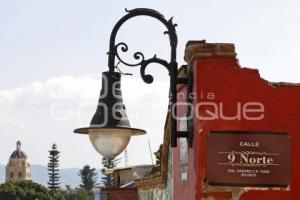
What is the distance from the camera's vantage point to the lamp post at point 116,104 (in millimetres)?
5652

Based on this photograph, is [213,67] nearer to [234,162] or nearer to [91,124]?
[234,162]

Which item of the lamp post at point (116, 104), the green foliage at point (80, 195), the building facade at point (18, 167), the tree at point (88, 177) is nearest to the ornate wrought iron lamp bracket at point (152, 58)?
the lamp post at point (116, 104)

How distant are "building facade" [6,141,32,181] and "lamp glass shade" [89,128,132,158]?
345 ft

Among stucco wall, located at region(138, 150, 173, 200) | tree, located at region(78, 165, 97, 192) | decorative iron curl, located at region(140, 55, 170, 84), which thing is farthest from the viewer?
tree, located at region(78, 165, 97, 192)

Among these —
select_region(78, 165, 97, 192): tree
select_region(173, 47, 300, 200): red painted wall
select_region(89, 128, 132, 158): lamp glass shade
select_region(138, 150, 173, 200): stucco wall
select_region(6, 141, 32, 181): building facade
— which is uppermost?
select_region(6, 141, 32, 181): building facade

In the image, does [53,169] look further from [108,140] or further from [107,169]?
[108,140]

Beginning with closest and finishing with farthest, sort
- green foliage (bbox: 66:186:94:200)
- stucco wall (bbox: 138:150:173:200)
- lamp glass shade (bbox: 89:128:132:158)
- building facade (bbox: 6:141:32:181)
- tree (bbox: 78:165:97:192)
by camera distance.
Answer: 1. lamp glass shade (bbox: 89:128:132:158)
2. stucco wall (bbox: 138:150:173:200)
3. green foliage (bbox: 66:186:94:200)
4. tree (bbox: 78:165:97:192)
5. building facade (bbox: 6:141:32:181)

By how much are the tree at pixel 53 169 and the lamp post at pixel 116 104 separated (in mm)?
80293

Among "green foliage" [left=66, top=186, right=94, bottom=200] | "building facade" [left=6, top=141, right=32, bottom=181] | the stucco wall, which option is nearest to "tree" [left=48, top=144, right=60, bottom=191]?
"green foliage" [left=66, top=186, right=94, bottom=200]

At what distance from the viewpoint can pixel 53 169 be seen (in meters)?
85.2

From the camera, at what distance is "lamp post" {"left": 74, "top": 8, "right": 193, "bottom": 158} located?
5.65 meters

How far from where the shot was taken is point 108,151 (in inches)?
221

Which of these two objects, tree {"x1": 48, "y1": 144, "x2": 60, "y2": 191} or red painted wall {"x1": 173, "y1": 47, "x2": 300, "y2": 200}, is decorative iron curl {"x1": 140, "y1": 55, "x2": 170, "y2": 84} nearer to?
red painted wall {"x1": 173, "y1": 47, "x2": 300, "y2": 200}

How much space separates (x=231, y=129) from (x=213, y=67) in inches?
24.6
